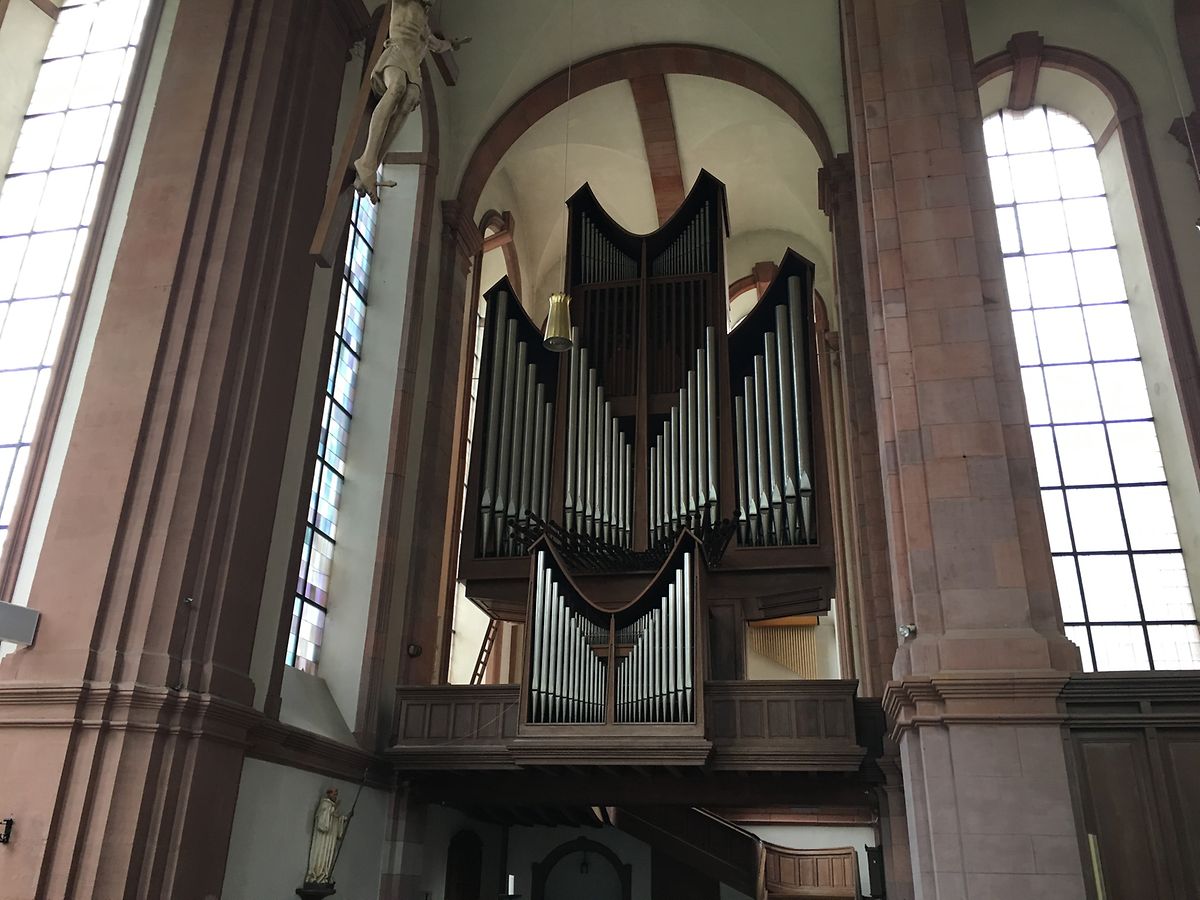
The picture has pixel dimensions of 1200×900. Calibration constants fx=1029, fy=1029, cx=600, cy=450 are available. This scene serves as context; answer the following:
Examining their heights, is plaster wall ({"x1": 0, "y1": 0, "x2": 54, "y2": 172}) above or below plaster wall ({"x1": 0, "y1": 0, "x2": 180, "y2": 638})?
above

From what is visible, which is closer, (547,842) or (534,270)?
(547,842)

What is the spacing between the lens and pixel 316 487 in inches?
473

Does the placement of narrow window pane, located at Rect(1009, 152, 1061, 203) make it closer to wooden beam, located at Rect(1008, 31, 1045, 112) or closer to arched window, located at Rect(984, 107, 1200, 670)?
arched window, located at Rect(984, 107, 1200, 670)

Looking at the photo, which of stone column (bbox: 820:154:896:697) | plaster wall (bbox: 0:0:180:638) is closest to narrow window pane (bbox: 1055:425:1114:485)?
stone column (bbox: 820:154:896:697)

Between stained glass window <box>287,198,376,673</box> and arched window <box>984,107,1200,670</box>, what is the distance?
8.26 m

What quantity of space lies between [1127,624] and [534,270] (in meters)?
12.7

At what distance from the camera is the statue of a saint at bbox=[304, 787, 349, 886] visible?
9.91 metres

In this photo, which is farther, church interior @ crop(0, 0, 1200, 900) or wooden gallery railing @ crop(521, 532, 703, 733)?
wooden gallery railing @ crop(521, 532, 703, 733)

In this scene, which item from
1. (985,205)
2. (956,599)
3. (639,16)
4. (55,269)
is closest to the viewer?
(956,599)

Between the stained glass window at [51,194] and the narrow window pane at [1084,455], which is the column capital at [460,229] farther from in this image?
the narrow window pane at [1084,455]

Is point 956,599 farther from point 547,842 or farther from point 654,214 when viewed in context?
point 654,214

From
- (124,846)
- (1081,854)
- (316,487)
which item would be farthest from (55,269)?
(1081,854)

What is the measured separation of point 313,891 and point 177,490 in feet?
13.2

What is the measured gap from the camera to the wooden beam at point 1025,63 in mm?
14023
